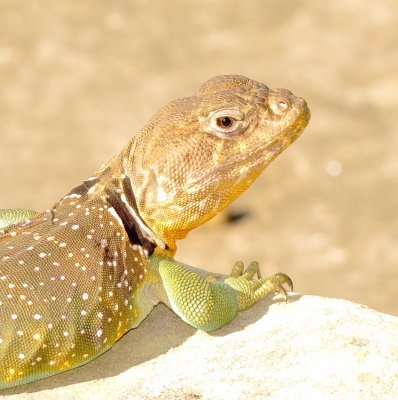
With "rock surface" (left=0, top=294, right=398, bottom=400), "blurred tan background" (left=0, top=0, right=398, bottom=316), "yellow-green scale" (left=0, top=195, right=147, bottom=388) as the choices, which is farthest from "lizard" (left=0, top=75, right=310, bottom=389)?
"blurred tan background" (left=0, top=0, right=398, bottom=316)

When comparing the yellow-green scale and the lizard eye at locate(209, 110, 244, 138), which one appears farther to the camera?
the lizard eye at locate(209, 110, 244, 138)

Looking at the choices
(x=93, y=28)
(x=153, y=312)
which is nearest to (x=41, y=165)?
(x=93, y=28)

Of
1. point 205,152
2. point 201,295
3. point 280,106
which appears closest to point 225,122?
point 205,152

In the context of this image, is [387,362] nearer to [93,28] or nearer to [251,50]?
[251,50]

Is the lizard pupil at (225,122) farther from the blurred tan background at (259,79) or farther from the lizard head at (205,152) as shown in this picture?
the blurred tan background at (259,79)

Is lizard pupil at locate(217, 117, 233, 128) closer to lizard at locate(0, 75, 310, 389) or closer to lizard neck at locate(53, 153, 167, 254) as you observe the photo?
lizard at locate(0, 75, 310, 389)

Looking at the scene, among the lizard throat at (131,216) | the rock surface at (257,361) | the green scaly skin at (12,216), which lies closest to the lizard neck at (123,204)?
the lizard throat at (131,216)

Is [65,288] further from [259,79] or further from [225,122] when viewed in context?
[259,79]
